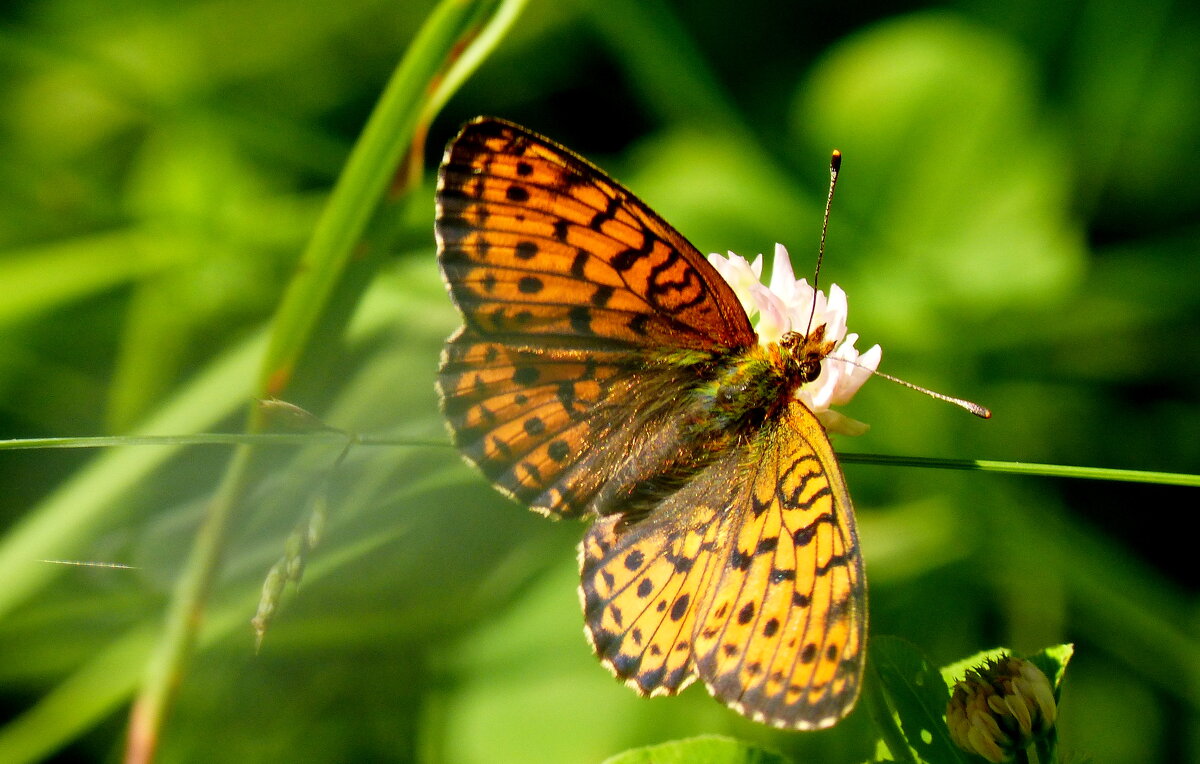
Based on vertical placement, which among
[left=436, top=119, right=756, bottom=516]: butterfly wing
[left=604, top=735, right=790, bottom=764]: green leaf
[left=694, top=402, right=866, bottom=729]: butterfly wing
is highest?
[left=436, top=119, right=756, bottom=516]: butterfly wing

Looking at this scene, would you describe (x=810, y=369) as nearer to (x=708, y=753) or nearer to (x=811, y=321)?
(x=811, y=321)

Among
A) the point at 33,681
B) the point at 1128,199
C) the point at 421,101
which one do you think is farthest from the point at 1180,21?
the point at 33,681

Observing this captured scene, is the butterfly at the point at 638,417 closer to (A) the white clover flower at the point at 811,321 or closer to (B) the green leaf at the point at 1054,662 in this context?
(A) the white clover flower at the point at 811,321

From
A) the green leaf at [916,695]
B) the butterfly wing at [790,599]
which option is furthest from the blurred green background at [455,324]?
the butterfly wing at [790,599]

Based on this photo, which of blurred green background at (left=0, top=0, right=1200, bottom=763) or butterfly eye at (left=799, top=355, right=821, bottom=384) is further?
blurred green background at (left=0, top=0, right=1200, bottom=763)

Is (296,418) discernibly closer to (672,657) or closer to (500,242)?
(500,242)

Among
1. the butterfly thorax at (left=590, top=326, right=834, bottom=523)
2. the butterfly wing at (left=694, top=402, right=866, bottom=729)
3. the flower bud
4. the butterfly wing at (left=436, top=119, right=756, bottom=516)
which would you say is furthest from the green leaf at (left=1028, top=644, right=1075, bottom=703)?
the butterfly wing at (left=436, top=119, right=756, bottom=516)

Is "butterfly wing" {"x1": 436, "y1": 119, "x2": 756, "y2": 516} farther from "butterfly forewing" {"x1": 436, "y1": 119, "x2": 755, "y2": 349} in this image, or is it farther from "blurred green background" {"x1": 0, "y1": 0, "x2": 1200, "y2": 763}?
"blurred green background" {"x1": 0, "y1": 0, "x2": 1200, "y2": 763}

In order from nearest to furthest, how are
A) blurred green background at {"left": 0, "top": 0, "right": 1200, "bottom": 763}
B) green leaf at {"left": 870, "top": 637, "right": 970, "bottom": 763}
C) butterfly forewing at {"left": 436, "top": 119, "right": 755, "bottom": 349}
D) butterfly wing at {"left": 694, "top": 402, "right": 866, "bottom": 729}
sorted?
butterfly wing at {"left": 694, "top": 402, "right": 866, "bottom": 729} < green leaf at {"left": 870, "top": 637, "right": 970, "bottom": 763} < butterfly forewing at {"left": 436, "top": 119, "right": 755, "bottom": 349} < blurred green background at {"left": 0, "top": 0, "right": 1200, "bottom": 763}
